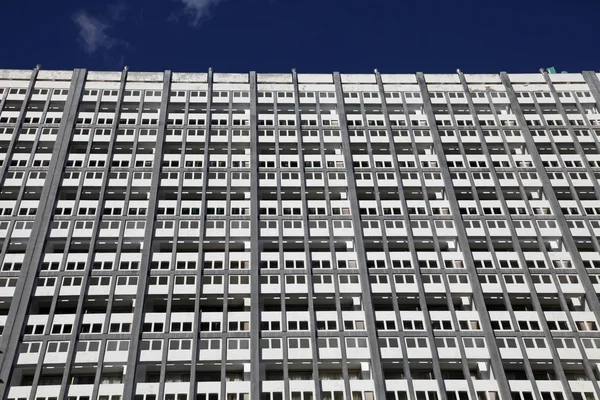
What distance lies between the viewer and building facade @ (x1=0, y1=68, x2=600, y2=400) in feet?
151

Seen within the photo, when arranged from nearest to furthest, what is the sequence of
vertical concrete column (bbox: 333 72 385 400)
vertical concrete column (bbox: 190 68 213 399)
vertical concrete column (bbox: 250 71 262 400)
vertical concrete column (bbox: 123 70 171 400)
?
vertical concrete column (bbox: 123 70 171 400) → vertical concrete column (bbox: 250 71 262 400) → vertical concrete column (bbox: 190 68 213 399) → vertical concrete column (bbox: 333 72 385 400)

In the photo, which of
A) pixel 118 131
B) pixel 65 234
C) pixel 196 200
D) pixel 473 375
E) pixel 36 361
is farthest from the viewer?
pixel 118 131

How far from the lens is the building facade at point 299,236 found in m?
46.1

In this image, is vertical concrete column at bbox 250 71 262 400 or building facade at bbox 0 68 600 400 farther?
building facade at bbox 0 68 600 400

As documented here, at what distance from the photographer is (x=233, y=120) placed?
209 ft

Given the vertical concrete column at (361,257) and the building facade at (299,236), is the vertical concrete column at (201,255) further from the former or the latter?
the vertical concrete column at (361,257)

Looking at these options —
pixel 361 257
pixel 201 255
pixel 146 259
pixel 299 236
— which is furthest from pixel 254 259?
pixel 361 257

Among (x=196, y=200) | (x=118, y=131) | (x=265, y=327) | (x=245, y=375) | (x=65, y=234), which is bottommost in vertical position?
(x=245, y=375)

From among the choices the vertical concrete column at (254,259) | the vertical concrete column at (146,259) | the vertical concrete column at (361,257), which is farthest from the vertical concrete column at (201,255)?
the vertical concrete column at (361,257)

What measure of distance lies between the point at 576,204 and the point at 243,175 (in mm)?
30065

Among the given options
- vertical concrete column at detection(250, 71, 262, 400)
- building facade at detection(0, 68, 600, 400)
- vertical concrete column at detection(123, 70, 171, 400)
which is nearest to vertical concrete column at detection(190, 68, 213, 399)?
building facade at detection(0, 68, 600, 400)

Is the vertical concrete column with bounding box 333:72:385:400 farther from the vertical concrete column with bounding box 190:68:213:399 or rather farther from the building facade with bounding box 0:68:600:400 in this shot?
the vertical concrete column with bounding box 190:68:213:399

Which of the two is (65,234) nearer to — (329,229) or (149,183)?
(149,183)

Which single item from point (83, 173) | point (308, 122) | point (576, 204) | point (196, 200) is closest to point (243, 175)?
point (196, 200)
